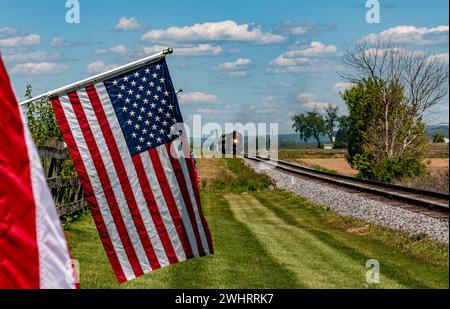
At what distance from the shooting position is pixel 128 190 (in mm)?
6898

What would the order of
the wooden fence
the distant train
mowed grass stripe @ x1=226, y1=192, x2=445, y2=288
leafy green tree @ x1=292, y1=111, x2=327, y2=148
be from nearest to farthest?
1. mowed grass stripe @ x1=226, y1=192, x2=445, y2=288
2. the wooden fence
3. the distant train
4. leafy green tree @ x1=292, y1=111, x2=327, y2=148

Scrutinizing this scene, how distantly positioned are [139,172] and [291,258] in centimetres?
559

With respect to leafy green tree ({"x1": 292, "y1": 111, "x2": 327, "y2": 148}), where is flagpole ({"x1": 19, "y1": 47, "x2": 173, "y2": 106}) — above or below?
above

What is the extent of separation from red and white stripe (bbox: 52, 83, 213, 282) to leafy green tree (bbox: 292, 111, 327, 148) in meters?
155

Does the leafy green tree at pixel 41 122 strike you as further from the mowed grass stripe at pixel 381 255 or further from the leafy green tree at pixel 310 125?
the leafy green tree at pixel 310 125

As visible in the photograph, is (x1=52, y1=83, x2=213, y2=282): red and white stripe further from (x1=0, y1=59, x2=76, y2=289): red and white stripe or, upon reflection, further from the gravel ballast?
the gravel ballast

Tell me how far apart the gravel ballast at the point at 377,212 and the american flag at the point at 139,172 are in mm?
9481

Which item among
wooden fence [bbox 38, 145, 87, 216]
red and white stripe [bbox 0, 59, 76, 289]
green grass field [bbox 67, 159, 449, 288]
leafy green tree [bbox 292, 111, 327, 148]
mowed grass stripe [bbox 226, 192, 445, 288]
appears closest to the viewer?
red and white stripe [bbox 0, 59, 76, 289]

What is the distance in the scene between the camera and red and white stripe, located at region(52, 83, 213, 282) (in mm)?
6691

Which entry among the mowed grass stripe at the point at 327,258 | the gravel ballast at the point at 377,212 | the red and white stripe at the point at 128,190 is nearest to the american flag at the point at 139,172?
the red and white stripe at the point at 128,190

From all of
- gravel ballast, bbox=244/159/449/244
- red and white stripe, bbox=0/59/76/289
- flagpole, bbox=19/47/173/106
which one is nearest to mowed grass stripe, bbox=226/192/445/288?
gravel ballast, bbox=244/159/449/244
